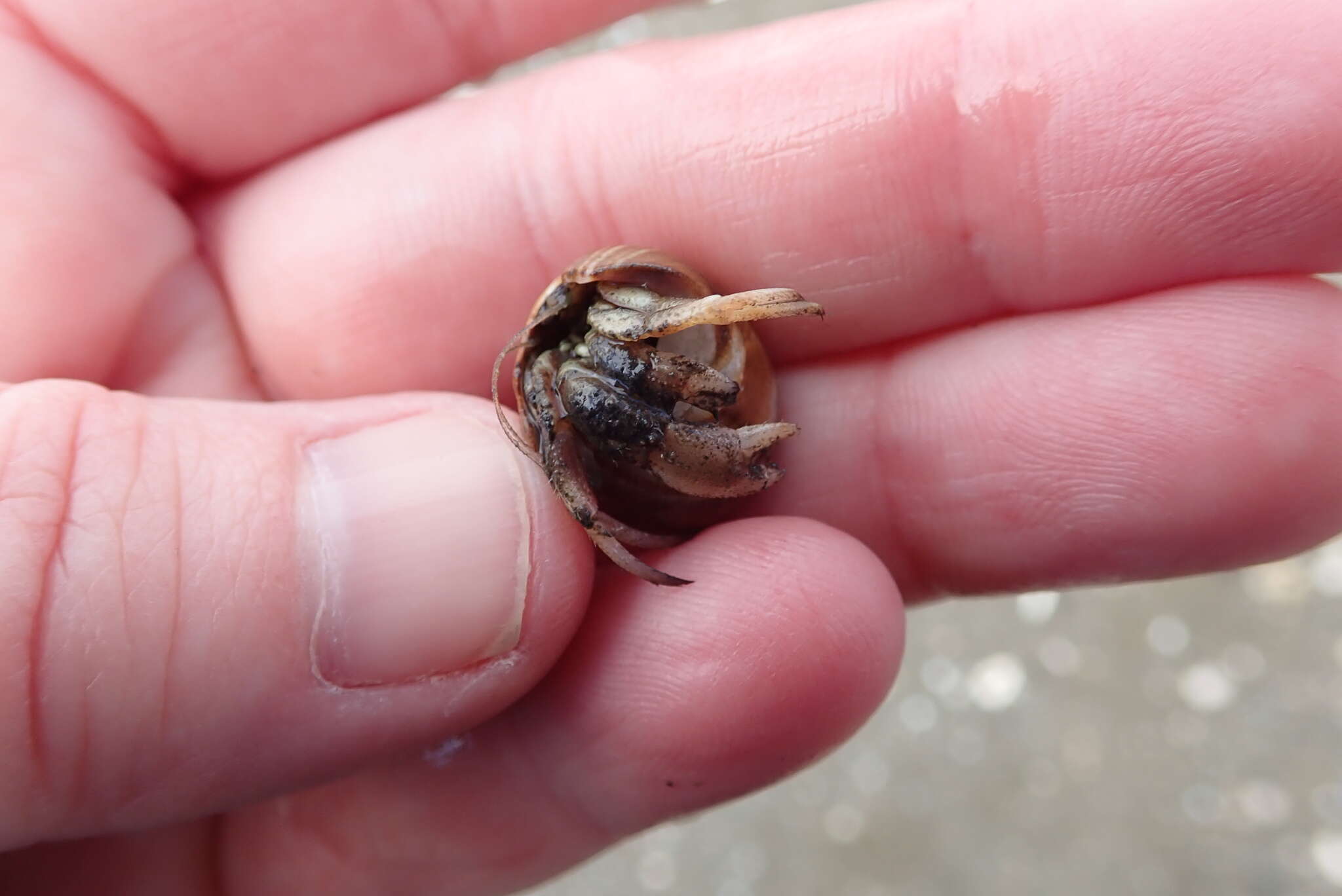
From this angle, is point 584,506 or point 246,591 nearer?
point 246,591

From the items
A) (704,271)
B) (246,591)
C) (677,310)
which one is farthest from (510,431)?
(704,271)

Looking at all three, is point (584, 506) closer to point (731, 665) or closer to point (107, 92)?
point (731, 665)

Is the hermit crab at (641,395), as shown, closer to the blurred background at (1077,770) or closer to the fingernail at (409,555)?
the fingernail at (409,555)

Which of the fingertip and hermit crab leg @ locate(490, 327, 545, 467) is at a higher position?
hermit crab leg @ locate(490, 327, 545, 467)

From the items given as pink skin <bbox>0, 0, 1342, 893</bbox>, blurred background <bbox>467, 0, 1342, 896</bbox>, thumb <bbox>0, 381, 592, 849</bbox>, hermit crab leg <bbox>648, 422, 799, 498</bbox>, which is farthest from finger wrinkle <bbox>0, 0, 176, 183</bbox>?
blurred background <bbox>467, 0, 1342, 896</bbox>

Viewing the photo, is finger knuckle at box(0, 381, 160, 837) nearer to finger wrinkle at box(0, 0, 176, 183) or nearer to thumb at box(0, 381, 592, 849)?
thumb at box(0, 381, 592, 849)

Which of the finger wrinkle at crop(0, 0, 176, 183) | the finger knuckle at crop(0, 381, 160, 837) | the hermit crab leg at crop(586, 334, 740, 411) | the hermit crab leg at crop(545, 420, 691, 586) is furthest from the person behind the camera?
the finger wrinkle at crop(0, 0, 176, 183)

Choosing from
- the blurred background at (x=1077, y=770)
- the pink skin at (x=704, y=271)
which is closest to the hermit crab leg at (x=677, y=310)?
the pink skin at (x=704, y=271)
